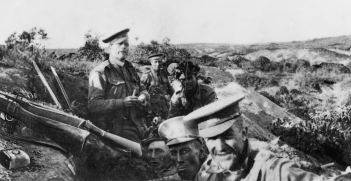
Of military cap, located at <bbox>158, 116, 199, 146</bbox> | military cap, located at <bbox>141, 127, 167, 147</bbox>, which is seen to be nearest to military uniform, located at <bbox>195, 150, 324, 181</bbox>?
military cap, located at <bbox>158, 116, 199, 146</bbox>

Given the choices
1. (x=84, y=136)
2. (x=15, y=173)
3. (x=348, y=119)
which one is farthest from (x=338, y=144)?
(x=15, y=173)

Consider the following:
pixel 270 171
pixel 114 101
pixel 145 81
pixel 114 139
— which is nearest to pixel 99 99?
pixel 114 101

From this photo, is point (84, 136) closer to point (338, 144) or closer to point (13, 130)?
point (13, 130)

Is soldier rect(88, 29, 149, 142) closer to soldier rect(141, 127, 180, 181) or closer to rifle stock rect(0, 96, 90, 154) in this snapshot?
soldier rect(141, 127, 180, 181)

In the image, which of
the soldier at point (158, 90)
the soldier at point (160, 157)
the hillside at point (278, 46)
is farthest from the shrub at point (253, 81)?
the soldier at point (160, 157)

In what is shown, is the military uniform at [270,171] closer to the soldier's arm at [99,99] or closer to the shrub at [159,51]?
the soldier's arm at [99,99]

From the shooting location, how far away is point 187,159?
34.0 ft

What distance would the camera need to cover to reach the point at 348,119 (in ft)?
37.7

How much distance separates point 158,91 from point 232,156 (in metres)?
2.37

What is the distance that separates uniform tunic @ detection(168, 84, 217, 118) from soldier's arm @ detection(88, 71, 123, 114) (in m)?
1.03

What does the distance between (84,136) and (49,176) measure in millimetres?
966

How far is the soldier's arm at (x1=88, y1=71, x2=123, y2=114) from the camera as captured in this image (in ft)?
35.2

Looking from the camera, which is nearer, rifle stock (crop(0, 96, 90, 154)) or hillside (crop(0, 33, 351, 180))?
rifle stock (crop(0, 96, 90, 154))

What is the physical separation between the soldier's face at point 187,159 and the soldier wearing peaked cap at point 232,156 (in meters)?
0.22
